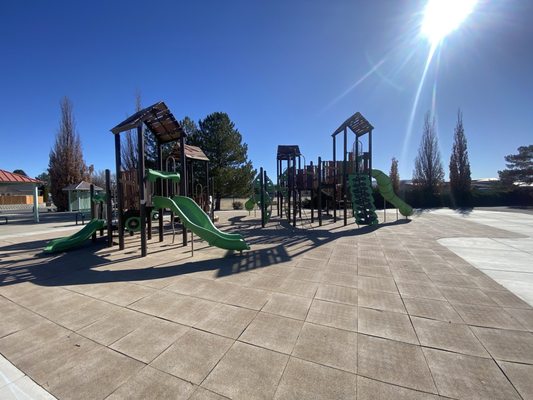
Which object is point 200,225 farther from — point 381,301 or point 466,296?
point 466,296

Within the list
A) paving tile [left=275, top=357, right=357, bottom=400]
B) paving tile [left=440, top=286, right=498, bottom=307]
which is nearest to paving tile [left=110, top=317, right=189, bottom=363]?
paving tile [left=275, top=357, right=357, bottom=400]

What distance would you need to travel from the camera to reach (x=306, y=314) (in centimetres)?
343

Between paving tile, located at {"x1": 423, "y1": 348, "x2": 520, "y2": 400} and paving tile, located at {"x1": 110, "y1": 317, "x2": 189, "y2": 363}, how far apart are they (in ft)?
8.45

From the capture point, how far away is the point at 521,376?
7.45ft

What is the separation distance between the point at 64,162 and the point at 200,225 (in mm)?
28882

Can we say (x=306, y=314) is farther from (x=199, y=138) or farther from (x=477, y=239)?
(x=199, y=138)

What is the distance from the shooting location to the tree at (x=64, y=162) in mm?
27531

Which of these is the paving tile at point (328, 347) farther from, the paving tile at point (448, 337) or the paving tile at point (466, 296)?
the paving tile at point (466, 296)

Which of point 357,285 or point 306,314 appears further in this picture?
point 357,285

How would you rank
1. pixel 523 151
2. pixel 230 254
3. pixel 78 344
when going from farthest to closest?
1. pixel 523 151
2. pixel 230 254
3. pixel 78 344

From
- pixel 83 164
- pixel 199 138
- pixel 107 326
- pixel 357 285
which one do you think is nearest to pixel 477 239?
pixel 357 285

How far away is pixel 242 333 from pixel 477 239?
9521mm

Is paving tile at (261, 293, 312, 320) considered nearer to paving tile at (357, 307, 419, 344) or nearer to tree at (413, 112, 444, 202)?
paving tile at (357, 307, 419, 344)

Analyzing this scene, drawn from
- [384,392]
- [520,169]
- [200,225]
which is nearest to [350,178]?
[200,225]
